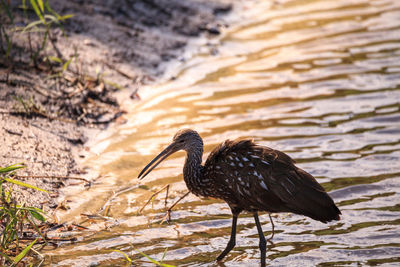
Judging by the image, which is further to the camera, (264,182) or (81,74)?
(81,74)

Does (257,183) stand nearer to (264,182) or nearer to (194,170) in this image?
(264,182)

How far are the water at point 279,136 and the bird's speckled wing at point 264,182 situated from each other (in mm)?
506

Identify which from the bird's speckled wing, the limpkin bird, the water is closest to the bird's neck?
the limpkin bird

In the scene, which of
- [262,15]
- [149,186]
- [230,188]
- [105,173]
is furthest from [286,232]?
[262,15]

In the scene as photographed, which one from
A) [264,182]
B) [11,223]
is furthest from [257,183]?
[11,223]

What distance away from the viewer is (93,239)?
5676 mm

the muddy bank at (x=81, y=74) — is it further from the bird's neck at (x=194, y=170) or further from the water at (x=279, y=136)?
the bird's neck at (x=194, y=170)

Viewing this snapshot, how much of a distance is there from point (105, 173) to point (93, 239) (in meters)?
1.31

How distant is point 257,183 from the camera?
5.21 m

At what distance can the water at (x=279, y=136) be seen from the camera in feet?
18.3

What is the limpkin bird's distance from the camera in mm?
5072

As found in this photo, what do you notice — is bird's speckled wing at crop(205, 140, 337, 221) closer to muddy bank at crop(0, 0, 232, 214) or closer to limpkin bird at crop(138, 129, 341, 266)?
limpkin bird at crop(138, 129, 341, 266)

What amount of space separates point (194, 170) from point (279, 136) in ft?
6.72

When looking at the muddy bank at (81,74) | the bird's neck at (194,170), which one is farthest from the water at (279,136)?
the bird's neck at (194,170)
